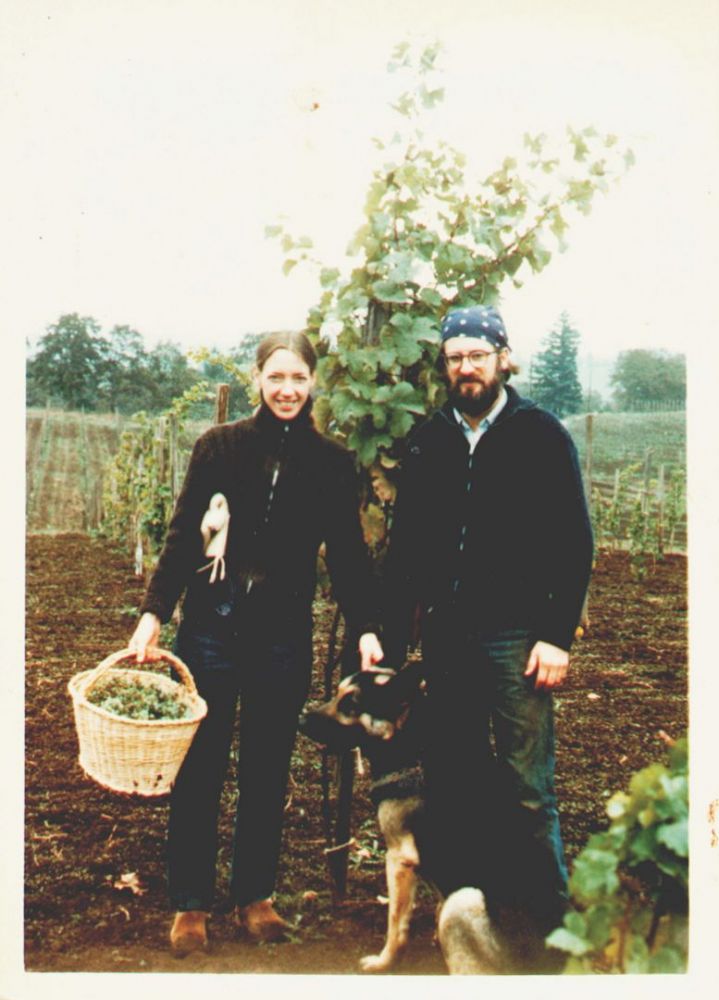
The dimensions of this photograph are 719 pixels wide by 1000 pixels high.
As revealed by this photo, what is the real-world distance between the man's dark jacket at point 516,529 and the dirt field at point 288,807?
0.34 meters

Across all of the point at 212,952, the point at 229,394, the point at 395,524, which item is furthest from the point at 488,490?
the point at 212,952

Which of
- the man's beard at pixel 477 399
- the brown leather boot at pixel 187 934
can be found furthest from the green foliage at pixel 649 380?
the brown leather boot at pixel 187 934

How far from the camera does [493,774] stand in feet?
10.5

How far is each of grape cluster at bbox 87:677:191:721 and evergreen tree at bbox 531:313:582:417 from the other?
1507 mm

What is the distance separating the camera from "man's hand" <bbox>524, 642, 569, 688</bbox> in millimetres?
3170

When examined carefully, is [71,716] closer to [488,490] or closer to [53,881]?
[53,881]

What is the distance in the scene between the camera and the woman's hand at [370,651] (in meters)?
3.32

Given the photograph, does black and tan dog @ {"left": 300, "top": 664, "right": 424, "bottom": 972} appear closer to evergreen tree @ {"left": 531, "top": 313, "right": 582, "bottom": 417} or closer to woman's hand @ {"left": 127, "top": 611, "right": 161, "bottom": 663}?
woman's hand @ {"left": 127, "top": 611, "right": 161, "bottom": 663}

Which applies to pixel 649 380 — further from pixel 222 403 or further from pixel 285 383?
pixel 222 403

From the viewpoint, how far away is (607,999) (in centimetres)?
323

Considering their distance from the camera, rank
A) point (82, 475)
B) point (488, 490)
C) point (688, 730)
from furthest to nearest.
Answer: point (82, 475)
point (688, 730)
point (488, 490)

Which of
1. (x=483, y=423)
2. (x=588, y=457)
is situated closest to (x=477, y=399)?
(x=483, y=423)

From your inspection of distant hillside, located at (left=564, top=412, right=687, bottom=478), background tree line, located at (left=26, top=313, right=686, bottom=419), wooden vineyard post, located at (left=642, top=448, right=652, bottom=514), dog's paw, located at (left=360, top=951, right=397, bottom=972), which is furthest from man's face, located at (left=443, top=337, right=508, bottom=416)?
dog's paw, located at (left=360, top=951, right=397, bottom=972)

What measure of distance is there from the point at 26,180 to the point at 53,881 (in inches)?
90.7
